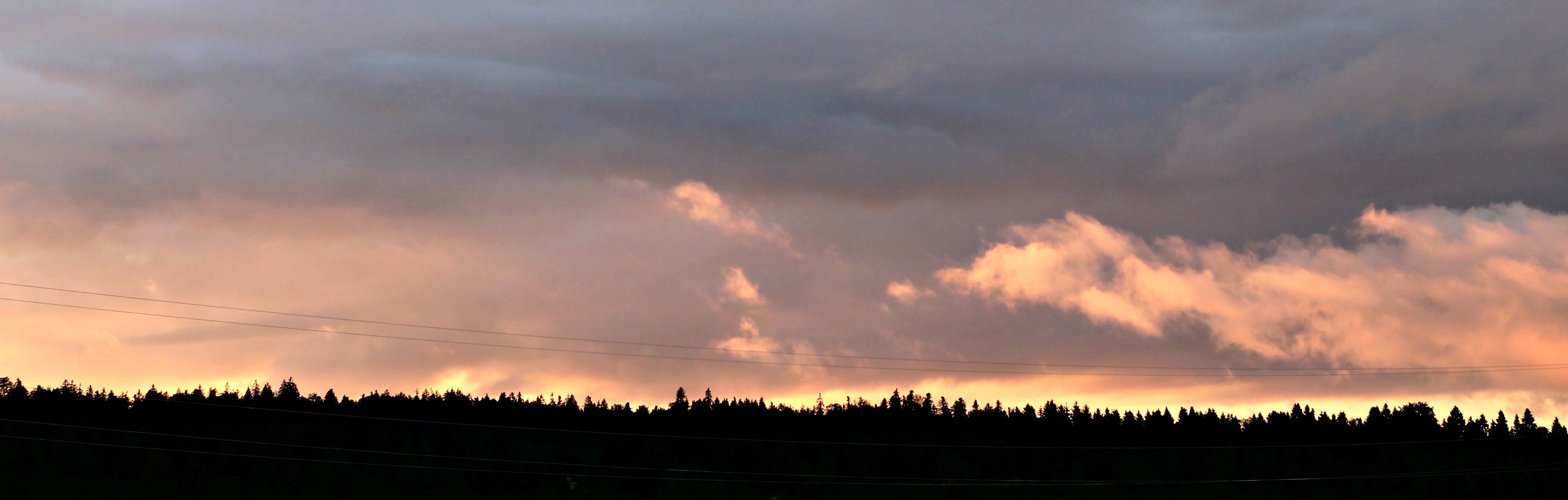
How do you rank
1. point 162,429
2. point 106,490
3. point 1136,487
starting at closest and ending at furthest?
point 106,490 < point 1136,487 < point 162,429

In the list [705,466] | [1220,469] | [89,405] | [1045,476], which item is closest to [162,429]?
[89,405]

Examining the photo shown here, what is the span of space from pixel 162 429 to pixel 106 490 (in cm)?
2480

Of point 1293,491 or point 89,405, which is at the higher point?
point 89,405

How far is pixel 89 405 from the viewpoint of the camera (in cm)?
17738

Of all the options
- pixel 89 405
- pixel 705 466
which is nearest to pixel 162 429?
pixel 89 405

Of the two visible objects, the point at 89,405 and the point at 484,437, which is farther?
the point at 484,437

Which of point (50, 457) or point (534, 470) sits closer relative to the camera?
point (50, 457)

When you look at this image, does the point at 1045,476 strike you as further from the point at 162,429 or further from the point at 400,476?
the point at 162,429

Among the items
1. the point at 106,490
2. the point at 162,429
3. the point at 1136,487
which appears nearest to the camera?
the point at 106,490

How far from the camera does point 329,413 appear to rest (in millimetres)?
187625

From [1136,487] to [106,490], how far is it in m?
123

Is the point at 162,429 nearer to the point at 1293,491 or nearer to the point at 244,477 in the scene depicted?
the point at 244,477

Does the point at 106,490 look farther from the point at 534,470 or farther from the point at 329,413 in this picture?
the point at 534,470

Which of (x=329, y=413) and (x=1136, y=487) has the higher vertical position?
(x=329, y=413)
